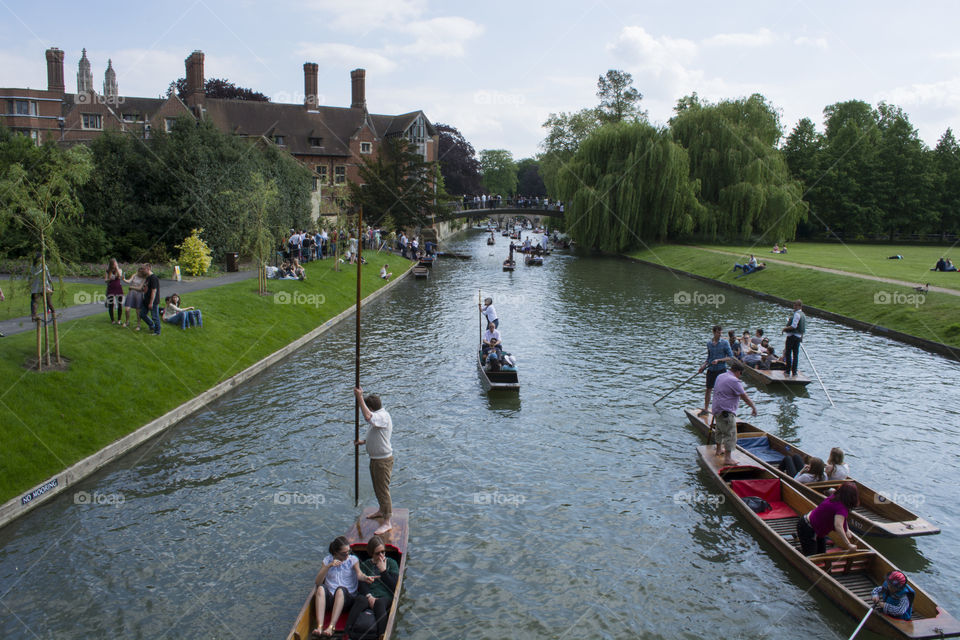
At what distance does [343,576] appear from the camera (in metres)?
9.19

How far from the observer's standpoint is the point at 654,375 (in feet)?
73.1

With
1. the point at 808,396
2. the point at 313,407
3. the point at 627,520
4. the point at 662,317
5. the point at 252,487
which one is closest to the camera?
the point at 627,520

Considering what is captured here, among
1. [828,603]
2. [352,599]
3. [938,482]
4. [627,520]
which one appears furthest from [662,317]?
[352,599]

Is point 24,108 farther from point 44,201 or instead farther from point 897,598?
point 897,598

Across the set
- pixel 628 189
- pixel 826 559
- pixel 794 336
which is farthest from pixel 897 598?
pixel 628 189

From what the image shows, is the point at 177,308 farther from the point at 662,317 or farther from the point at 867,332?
the point at 867,332

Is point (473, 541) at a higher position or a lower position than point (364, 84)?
lower

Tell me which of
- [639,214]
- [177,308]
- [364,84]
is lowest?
[177,308]

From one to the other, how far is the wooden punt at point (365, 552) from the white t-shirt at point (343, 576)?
9.2 inches

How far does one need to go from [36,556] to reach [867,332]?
3167cm

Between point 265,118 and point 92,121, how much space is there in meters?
17.8
